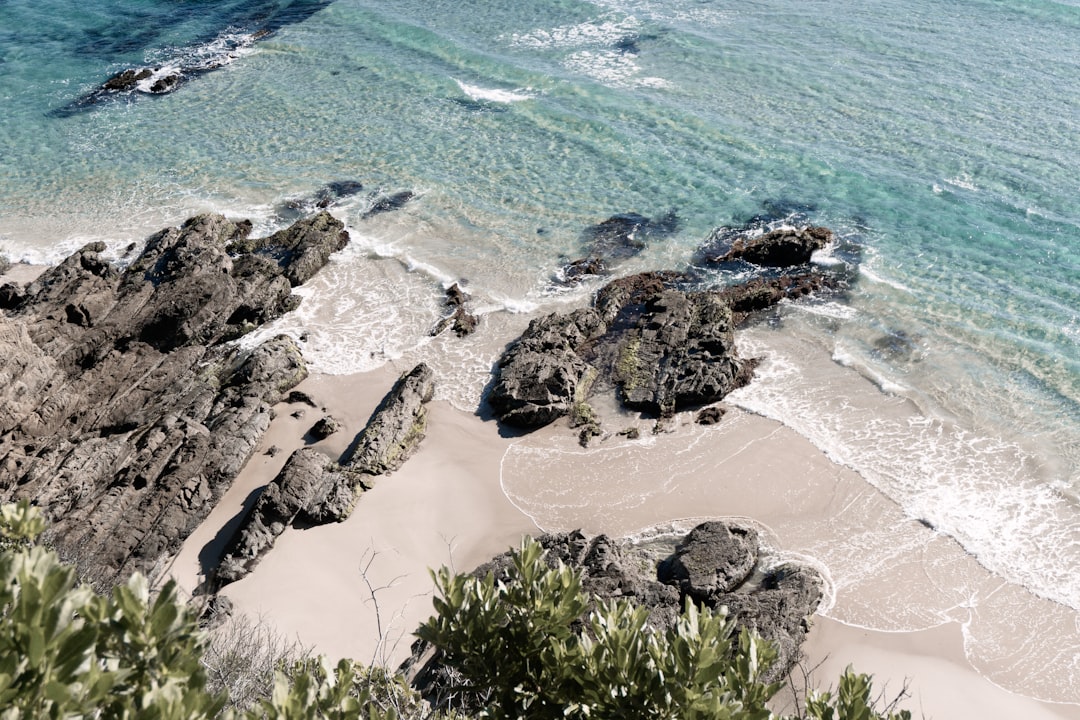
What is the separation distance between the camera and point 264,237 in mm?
24281

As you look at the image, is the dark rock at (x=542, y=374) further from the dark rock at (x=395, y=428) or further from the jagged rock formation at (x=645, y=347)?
the dark rock at (x=395, y=428)

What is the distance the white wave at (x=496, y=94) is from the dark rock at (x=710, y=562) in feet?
74.2

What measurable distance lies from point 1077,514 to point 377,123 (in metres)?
25.9

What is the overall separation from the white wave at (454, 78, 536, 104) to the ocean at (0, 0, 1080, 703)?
0.10 metres

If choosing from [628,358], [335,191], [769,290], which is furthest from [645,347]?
[335,191]

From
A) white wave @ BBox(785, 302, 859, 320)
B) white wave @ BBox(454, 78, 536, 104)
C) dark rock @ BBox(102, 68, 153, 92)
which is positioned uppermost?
white wave @ BBox(454, 78, 536, 104)

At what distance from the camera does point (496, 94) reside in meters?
32.3

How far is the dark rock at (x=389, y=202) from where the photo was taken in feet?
84.2

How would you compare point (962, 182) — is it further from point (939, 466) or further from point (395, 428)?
point (395, 428)

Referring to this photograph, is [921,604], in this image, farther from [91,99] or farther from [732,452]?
[91,99]

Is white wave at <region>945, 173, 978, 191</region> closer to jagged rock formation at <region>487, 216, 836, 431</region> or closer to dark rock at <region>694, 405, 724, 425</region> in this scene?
jagged rock formation at <region>487, 216, 836, 431</region>

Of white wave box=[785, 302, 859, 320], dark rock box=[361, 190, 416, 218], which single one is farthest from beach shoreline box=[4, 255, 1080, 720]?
dark rock box=[361, 190, 416, 218]

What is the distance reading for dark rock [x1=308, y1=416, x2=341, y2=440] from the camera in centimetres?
1691

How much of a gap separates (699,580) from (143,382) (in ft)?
42.6
